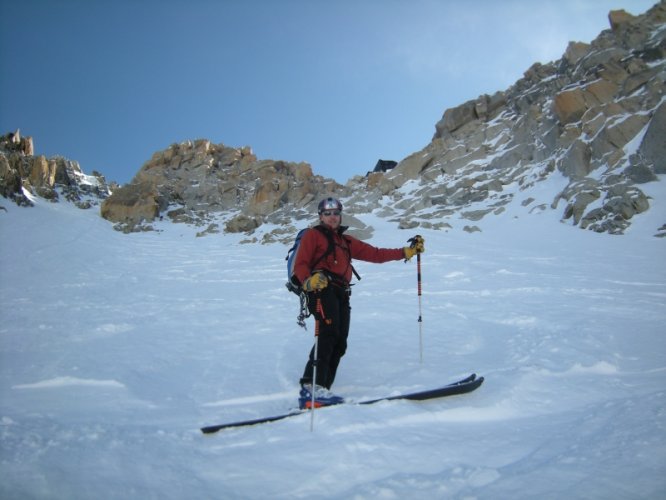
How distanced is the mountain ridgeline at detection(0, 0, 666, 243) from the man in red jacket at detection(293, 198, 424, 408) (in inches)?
846

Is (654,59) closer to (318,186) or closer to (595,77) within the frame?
(595,77)

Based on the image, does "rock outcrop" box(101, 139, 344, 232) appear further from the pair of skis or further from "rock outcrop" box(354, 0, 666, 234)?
the pair of skis

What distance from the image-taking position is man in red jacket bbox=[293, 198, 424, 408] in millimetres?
4172

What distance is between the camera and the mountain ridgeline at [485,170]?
27.8 m

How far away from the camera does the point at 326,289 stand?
439 cm

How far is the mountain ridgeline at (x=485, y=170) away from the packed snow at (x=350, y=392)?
17050 millimetres

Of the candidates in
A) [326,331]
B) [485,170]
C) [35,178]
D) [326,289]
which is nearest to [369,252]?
[326,289]

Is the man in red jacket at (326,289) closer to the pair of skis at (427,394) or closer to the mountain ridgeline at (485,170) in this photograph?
the pair of skis at (427,394)

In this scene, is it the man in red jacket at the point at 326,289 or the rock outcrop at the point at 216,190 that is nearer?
the man in red jacket at the point at 326,289

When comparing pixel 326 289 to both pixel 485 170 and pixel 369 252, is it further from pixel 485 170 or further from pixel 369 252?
pixel 485 170

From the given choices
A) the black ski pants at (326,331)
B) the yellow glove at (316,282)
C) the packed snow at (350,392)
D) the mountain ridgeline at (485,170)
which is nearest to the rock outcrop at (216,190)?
the mountain ridgeline at (485,170)

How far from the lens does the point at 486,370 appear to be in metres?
4.84

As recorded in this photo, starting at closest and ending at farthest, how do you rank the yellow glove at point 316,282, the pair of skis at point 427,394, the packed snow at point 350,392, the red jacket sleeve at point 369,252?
the packed snow at point 350,392, the pair of skis at point 427,394, the yellow glove at point 316,282, the red jacket sleeve at point 369,252

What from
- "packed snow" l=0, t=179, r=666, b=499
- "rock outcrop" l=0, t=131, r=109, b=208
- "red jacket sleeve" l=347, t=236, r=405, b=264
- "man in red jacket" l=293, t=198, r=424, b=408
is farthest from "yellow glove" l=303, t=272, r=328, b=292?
"rock outcrop" l=0, t=131, r=109, b=208
